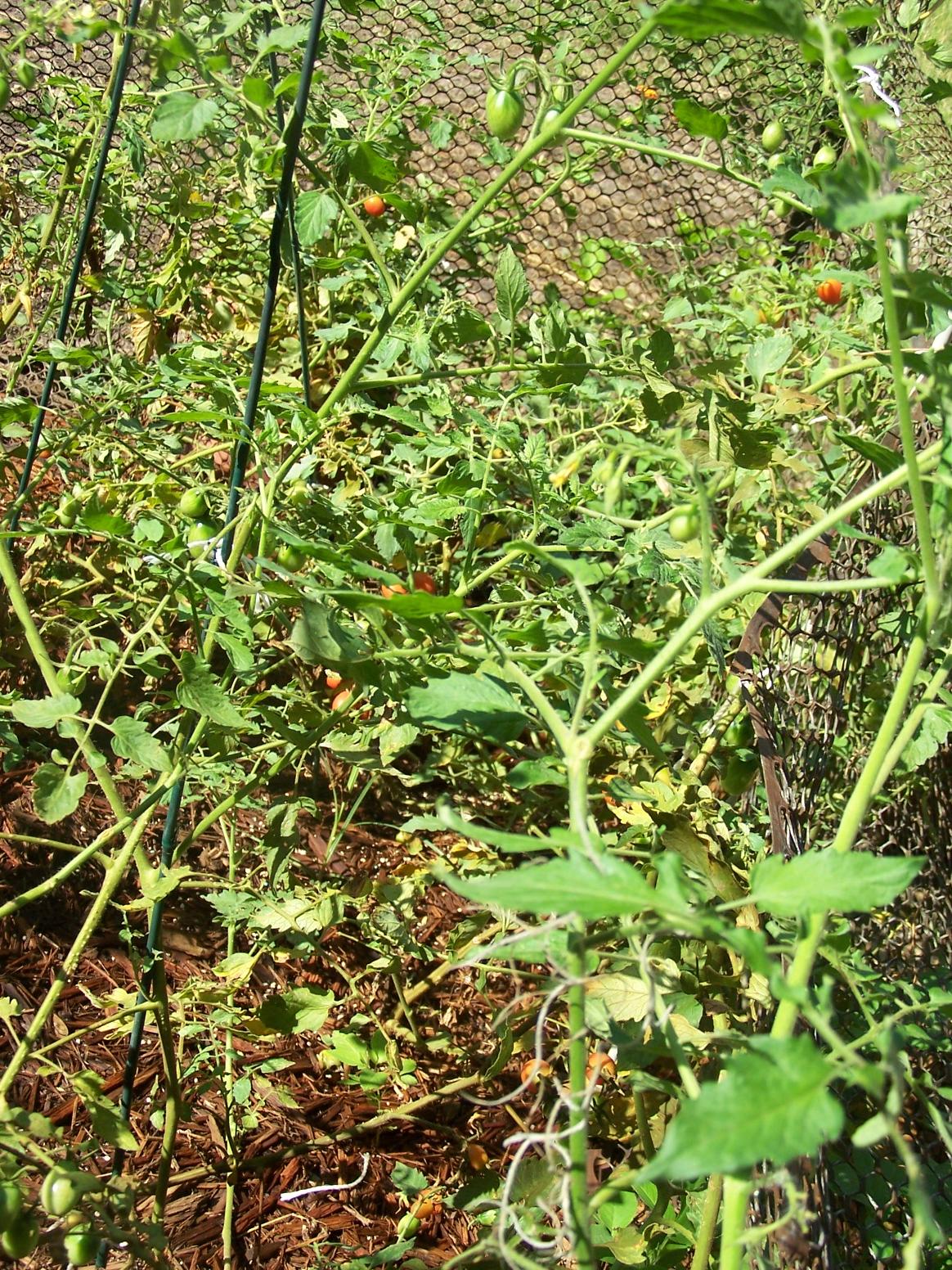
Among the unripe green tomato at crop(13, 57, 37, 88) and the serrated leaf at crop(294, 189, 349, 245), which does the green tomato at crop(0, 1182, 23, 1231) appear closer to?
the serrated leaf at crop(294, 189, 349, 245)

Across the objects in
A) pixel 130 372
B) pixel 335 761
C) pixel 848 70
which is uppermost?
pixel 848 70

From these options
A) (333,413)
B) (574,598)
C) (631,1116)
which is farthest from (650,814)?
(333,413)

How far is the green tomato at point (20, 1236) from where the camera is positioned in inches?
22.9

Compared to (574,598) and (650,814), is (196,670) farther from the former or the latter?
(650,814)

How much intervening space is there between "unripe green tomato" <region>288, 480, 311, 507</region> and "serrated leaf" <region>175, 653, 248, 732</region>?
22 cm

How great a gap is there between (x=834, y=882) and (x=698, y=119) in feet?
1.65

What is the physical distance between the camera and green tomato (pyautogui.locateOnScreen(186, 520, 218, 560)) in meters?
0.93

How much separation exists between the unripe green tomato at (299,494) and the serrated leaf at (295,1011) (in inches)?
20.3

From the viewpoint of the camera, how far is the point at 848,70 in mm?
456

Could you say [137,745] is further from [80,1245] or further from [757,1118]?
[757,1118]

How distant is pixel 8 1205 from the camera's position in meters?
0.57

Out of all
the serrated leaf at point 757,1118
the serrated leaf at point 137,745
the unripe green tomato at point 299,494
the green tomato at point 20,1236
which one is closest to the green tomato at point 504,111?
the unripe green tomato at point 299,494

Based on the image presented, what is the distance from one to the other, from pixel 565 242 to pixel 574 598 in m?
2.69

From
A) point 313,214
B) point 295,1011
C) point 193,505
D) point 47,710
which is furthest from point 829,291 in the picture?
point 47,710
